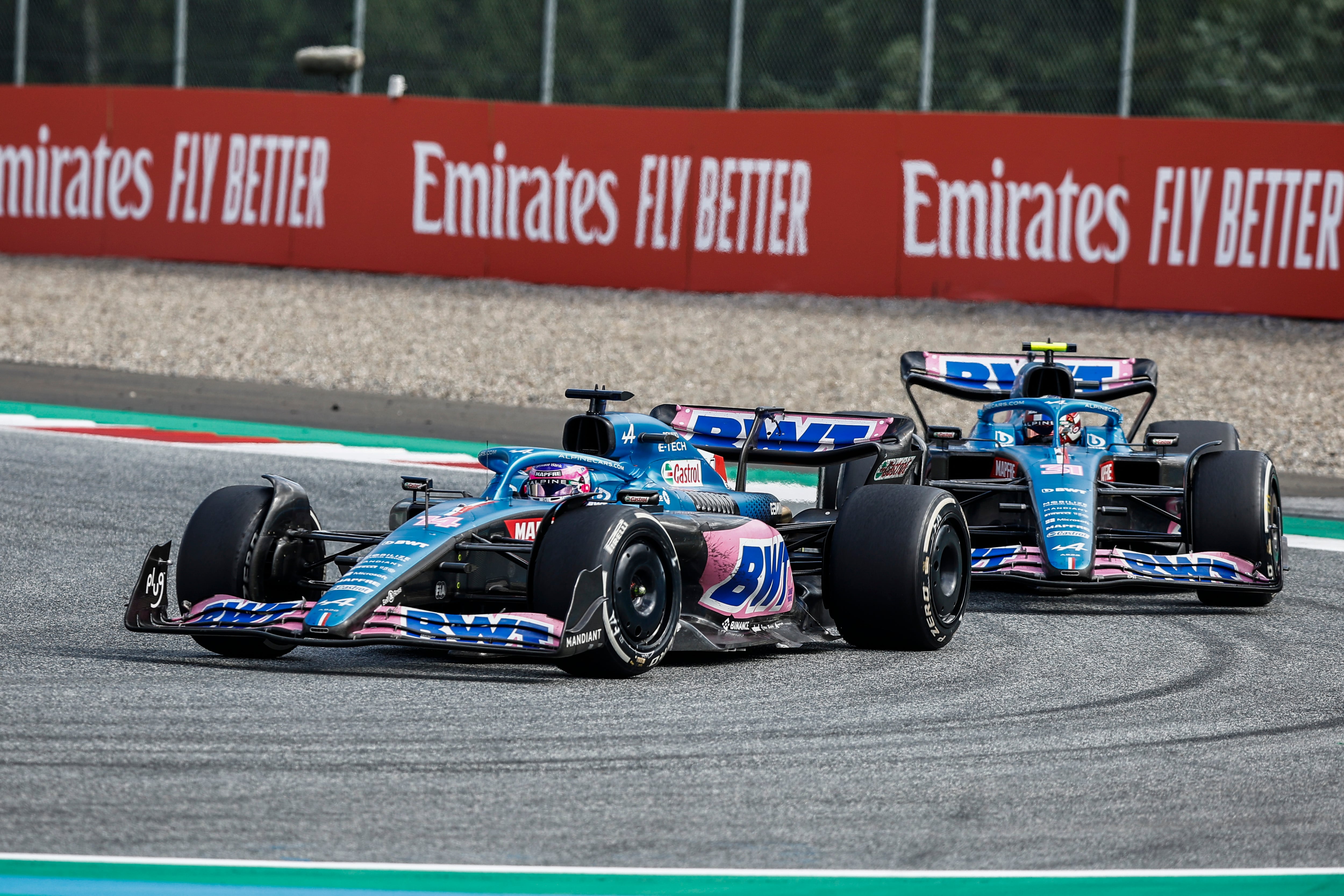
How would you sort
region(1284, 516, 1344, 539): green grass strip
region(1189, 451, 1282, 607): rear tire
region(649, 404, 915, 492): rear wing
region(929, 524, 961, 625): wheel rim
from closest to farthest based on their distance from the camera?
1. region(929, 524, 961, 625): wheel rim
2. region(649, 404, 915, 492): rear wing
3. region(1189, 451, 1282, 607): rear tire
4. region(1284, 516, 1344, 539): green grass strip

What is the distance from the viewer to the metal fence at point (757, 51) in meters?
20.0

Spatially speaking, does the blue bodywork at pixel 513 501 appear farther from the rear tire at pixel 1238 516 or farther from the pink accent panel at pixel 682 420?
the rear tire at pixel 1238 516

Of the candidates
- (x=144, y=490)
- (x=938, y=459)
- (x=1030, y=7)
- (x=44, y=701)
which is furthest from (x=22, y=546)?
(x=1030, y=7)

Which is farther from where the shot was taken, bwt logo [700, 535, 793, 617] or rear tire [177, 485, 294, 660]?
bwt logo [700, 535, 793, 617]

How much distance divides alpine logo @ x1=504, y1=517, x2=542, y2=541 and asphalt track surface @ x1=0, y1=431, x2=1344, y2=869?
0.47 meters

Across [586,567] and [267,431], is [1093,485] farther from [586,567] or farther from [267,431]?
[267,431]

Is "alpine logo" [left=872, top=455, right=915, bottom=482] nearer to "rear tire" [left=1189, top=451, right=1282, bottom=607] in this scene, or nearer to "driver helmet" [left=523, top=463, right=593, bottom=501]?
"rear tire" [left=1189, top=451, right=1282, bottom=607]

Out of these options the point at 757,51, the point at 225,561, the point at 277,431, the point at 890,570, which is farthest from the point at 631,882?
the point at 757,51

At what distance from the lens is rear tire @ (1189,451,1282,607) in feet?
30.3

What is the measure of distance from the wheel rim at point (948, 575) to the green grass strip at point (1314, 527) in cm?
463

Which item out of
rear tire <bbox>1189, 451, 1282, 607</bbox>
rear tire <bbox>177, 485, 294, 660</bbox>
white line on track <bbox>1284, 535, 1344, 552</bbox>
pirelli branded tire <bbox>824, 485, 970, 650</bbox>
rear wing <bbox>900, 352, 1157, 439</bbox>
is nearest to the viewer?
rear tire <bbox>177, 485, 294, 660</bbox>

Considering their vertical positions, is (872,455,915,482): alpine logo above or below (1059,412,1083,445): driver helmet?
below

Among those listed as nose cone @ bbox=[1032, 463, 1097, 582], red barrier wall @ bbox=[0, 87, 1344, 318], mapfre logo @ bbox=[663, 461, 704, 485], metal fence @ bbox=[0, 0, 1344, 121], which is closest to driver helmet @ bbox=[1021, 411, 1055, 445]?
nose cone @ bbox=[1032, 463, 1097, 582]

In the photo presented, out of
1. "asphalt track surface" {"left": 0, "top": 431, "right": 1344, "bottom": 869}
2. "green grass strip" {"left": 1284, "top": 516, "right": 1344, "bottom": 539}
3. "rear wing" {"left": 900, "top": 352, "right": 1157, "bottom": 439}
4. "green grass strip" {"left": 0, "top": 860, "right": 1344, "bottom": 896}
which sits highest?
"rear wing" {"left": 900, "top": 352, "right": 1157, "bottom": 439}
